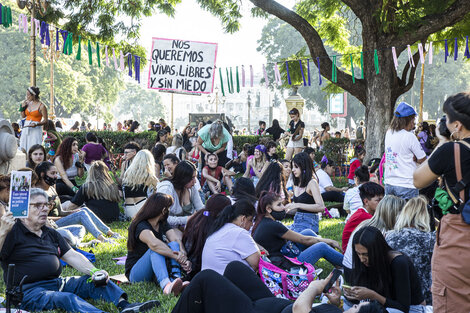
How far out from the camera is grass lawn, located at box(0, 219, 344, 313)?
527 cm

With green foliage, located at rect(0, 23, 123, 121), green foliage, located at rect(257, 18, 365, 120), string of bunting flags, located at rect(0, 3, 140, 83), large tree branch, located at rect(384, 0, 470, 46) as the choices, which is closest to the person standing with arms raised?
string of bunting flags, located at rect(0, 3, 140, 83)

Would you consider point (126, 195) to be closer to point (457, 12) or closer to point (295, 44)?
point (457, 12)

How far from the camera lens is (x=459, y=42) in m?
15.0

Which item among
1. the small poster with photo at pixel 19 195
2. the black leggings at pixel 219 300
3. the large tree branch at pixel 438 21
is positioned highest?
the large tree branch at pixel 438 21

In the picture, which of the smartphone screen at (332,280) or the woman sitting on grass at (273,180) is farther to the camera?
the woman sitting on grass at (273,180)

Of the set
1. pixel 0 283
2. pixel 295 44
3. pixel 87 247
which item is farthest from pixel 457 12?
pixel 295 44

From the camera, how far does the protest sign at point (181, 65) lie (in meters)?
14.7

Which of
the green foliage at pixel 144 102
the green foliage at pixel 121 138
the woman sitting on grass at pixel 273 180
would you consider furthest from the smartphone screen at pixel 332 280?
the green foliage at pixel 144 102

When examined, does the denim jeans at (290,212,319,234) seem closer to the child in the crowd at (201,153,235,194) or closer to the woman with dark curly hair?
the child in the crowd at (201,153,235,194)

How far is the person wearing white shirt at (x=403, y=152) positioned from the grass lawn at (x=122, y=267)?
53.2 inches

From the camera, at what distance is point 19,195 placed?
451cm

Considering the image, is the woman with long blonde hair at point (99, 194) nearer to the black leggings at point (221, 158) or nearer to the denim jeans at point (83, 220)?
the denim jeans at point (83, 220)

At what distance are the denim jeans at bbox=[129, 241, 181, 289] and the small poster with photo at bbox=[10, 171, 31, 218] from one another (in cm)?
164

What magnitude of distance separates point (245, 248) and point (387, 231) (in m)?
1.27
